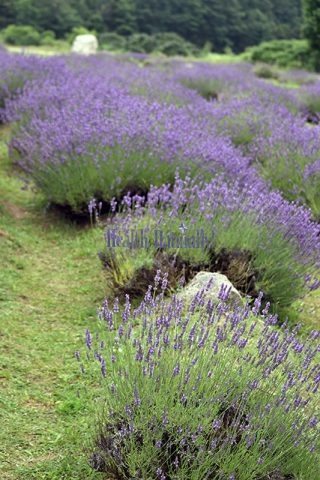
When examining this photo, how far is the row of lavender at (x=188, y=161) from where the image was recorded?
11.6ft

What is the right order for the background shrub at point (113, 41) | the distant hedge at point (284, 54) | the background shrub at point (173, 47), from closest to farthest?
the distant hedge at point (284, 54), the background shrub at point (173, 47), the background shrub at point (113, 41)

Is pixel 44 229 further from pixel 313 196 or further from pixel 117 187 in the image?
pixel 313 196

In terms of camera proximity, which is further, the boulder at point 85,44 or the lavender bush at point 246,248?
the boulder at point 85,44

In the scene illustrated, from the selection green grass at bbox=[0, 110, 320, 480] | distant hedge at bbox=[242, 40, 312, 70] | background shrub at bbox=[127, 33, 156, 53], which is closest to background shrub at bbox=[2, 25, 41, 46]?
background shrub at bbox=[127, 33, 156, 53]

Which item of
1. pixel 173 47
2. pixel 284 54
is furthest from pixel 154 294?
pixel 173 47

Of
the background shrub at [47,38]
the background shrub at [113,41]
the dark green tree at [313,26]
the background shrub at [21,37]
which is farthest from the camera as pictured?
the background shrub at [113,41]

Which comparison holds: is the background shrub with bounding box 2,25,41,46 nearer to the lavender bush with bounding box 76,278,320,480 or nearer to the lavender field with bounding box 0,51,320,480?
the lavender field with bounding box 0,51,320,480

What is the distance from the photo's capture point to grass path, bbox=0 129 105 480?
221 cm

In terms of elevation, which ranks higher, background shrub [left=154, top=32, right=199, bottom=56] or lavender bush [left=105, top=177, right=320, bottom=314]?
lavender bush [left=105, top=177, right=320, bottom=314]

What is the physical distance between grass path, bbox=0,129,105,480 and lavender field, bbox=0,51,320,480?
0.04 ft

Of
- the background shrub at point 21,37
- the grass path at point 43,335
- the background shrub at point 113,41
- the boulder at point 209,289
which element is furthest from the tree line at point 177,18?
the boulder at point 209,289

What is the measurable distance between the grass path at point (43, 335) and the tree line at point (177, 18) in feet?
95.6

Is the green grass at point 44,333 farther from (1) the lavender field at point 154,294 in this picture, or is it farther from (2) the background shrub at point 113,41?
(2) the background shrub at point 113,41

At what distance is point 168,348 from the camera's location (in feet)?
6.96
